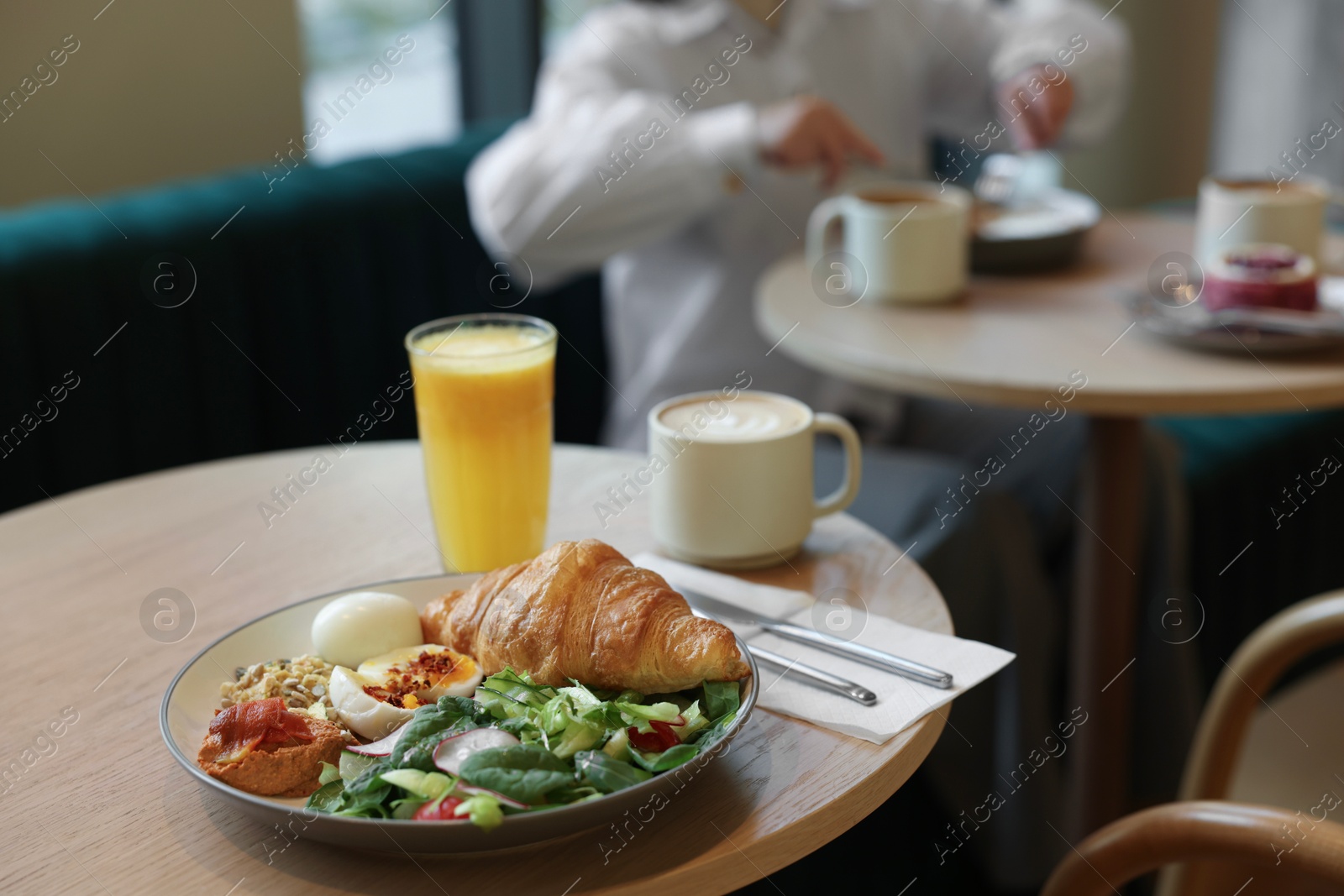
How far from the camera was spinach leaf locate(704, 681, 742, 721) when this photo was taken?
23.5 inches

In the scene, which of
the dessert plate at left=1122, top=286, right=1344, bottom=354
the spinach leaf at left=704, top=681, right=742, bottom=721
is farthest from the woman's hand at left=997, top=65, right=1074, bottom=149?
the spinach leaf at left=704, top=681, right=742, bottom=721

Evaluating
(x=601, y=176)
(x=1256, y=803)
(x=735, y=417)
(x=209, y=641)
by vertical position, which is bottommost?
(x=1256, y=803)

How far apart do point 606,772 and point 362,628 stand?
0.69ft

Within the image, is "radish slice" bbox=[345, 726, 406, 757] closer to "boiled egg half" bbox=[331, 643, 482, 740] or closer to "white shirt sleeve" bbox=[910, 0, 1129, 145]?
"boiled egg half" bbox=[331, 643, 482, 740]

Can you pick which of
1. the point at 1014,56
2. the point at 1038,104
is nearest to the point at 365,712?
the point at 1038,104

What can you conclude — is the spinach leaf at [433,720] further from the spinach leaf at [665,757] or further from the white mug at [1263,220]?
the white mug at [1263,220]

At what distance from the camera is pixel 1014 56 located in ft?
6.33

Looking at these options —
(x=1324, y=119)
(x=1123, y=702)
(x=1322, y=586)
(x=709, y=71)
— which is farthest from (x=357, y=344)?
(x=1324, y=119)

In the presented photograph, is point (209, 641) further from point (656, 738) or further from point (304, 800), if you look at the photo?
point (656, 738)

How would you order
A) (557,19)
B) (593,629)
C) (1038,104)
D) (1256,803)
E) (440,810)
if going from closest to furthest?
(440,810), (593,629), (1256,803), (1038,104), (557,19)

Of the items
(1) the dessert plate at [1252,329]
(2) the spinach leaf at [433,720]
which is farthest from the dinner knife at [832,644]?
(1) the dessert plate at [1252,329]

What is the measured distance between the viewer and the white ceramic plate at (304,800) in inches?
19.8

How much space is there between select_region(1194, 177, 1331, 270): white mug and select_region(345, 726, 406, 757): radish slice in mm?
1125

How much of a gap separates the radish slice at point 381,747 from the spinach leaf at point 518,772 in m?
0.06
